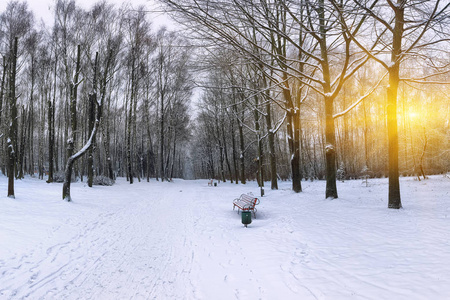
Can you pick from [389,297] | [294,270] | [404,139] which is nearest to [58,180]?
[294,270]

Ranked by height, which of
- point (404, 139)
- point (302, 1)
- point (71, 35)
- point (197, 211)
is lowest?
→ point (197, 211)

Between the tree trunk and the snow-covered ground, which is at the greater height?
the tree trunk

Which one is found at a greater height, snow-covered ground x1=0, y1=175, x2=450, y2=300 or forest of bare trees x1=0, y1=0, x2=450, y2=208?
forest of bare trees x1=0, y1=0, x2=450, y2=208

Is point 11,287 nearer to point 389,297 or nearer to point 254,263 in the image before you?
point 254,263

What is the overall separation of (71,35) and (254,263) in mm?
17841

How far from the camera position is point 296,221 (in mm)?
7180

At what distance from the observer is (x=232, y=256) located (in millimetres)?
5020

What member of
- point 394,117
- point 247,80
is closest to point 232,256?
point 394,117

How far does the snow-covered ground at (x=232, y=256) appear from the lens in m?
3.45

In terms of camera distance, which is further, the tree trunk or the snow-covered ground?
the tree trunk

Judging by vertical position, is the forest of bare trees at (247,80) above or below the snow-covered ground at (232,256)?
above

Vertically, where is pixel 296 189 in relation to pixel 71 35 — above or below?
below

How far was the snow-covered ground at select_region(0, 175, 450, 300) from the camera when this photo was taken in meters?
3.45

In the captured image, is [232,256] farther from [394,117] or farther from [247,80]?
[247,80]
